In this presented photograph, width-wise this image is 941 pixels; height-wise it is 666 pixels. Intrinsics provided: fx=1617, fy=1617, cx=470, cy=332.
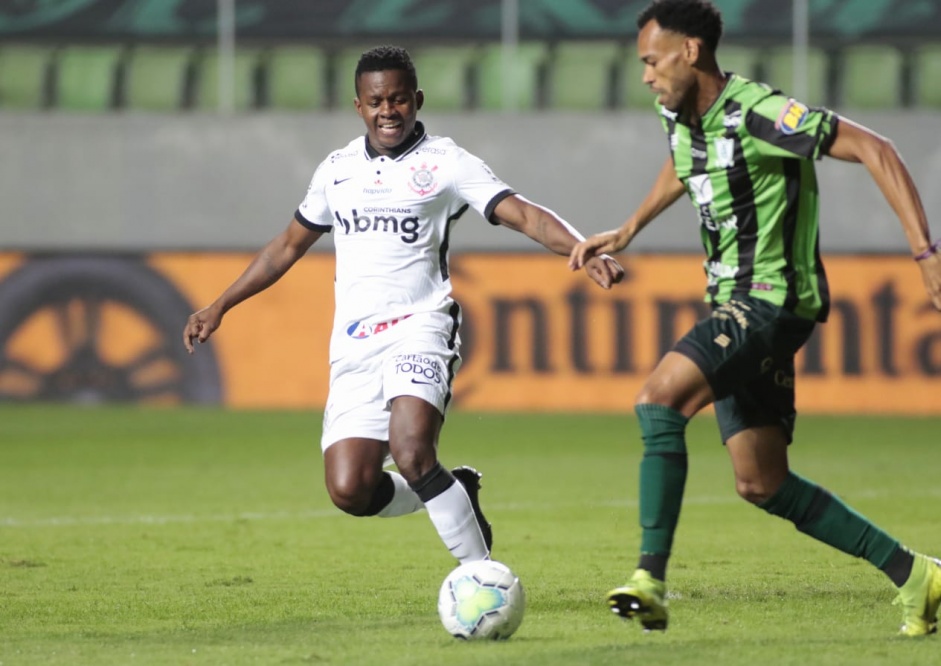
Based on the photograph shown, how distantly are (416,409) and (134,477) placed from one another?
6040mm

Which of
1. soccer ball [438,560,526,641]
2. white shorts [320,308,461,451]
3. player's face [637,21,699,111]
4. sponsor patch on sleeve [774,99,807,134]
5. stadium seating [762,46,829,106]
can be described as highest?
stadium seating [762,46,829,106]

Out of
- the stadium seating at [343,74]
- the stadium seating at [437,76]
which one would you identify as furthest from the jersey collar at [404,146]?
the stadium seating at [343,74]

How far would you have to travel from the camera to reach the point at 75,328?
16984mm

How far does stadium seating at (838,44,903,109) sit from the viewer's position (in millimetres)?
17703

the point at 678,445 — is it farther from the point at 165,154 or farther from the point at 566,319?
the point at 165,154

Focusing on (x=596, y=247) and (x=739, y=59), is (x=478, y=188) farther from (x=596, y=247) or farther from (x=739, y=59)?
(x=739, y=59)

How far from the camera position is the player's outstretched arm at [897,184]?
4.52 m

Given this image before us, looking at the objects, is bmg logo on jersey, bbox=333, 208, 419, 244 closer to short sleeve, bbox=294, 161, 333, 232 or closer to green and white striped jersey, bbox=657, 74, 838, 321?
short sleeve, bbox=294, 161, 333, 232

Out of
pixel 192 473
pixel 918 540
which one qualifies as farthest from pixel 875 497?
pixel 192 473

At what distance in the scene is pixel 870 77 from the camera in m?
17.8

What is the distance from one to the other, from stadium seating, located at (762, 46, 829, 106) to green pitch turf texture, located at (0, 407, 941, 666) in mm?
5098

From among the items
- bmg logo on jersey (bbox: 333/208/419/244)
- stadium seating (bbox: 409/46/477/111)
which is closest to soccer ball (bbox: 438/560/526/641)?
bmg logo on jersey (bbox: 333/208/419/244)

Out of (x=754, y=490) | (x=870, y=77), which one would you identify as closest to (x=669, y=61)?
(x=754, y=490)

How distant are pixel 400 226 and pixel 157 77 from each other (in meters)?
13.5
